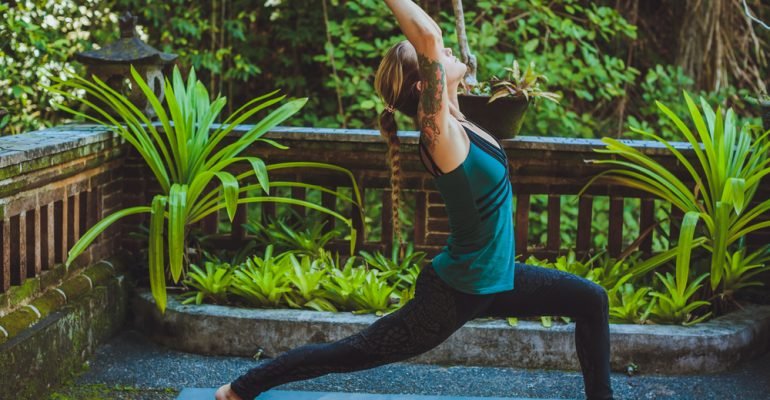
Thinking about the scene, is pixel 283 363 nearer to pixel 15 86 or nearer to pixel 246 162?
pixel 246 162

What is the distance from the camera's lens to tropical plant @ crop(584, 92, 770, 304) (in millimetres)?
4574

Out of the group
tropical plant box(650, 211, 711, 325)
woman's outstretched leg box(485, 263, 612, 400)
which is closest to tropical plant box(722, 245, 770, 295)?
tropical plant box(650, 211, 711, 325)

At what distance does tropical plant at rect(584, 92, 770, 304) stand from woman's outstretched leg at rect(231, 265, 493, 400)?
1.77 meters

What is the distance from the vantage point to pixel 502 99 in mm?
4809

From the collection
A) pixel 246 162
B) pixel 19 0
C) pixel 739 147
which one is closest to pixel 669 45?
pixel 739 147

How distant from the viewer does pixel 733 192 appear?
4422 mm

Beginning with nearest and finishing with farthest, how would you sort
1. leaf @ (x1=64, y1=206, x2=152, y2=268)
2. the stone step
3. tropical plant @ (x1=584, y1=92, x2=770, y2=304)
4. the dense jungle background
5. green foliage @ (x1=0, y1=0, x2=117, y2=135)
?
the stone step
leaf @ (x1=64, y1=206, x2=152, y2=268)
tropical plant @ (x1=584, y1=92, x2=770, y2=304)
green foliage @ (x1=0, y1=0, x2=117, y2=135)
the dense jungle background

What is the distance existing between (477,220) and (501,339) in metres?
1.64

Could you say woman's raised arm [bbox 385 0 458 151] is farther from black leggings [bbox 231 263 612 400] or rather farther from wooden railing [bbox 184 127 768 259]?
wooden railing [bbox 184 127 768 259]

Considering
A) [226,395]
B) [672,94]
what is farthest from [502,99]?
[672,94]

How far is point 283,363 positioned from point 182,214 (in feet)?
4.80

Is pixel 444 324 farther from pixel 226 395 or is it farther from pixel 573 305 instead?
pixel 226 395

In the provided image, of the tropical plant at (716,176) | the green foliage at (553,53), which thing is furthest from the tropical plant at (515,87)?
the green foliage at (553,53)

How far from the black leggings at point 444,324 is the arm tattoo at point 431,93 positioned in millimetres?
478
